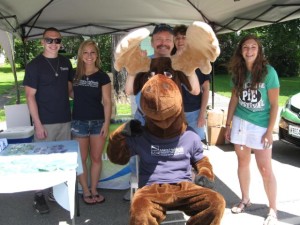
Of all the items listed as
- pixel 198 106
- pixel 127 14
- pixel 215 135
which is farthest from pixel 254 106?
pixel 215 135

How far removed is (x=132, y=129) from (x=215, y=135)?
398cm

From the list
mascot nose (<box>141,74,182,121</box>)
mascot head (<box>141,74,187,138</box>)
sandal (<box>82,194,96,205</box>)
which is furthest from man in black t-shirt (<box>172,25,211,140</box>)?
sandal (<box>82,194,96,205</box>)

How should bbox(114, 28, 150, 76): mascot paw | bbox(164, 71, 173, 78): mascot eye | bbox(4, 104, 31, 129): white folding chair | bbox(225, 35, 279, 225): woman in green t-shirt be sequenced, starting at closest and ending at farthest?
bbox(114, 28, 150, 76): mascot paw, bbox(164, 71, 173, 78): mascot eye, bbox(225, 35, 279, 225): woman in green t-shirt, bbox(4, 104, 31, 129): white folding chair

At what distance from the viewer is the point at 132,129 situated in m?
2.69

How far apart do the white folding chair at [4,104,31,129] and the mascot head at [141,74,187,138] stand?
2.55 metres

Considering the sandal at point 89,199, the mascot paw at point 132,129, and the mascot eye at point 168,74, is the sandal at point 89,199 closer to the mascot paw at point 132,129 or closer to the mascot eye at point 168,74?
the mascot paw at point 132,129

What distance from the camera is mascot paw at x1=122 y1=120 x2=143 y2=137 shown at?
8.73 feet

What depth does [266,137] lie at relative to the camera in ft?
10.8

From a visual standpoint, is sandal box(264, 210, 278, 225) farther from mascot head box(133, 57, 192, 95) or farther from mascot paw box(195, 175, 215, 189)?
mascot head box(133, 57, 192, 95)

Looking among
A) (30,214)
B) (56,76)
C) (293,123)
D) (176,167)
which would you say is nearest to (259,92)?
(176,167)

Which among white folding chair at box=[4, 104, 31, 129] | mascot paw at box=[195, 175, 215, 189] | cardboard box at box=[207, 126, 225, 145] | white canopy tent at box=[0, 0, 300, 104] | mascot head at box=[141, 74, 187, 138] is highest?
white canopy tent at box=[0, 0, 300, 104]

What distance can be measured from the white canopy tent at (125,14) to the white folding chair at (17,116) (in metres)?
1.03

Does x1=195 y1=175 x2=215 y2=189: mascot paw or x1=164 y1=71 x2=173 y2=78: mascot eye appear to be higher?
x1=164 y1=71 x2=173 y2=78: mascot eye

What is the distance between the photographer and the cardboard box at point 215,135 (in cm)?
641
